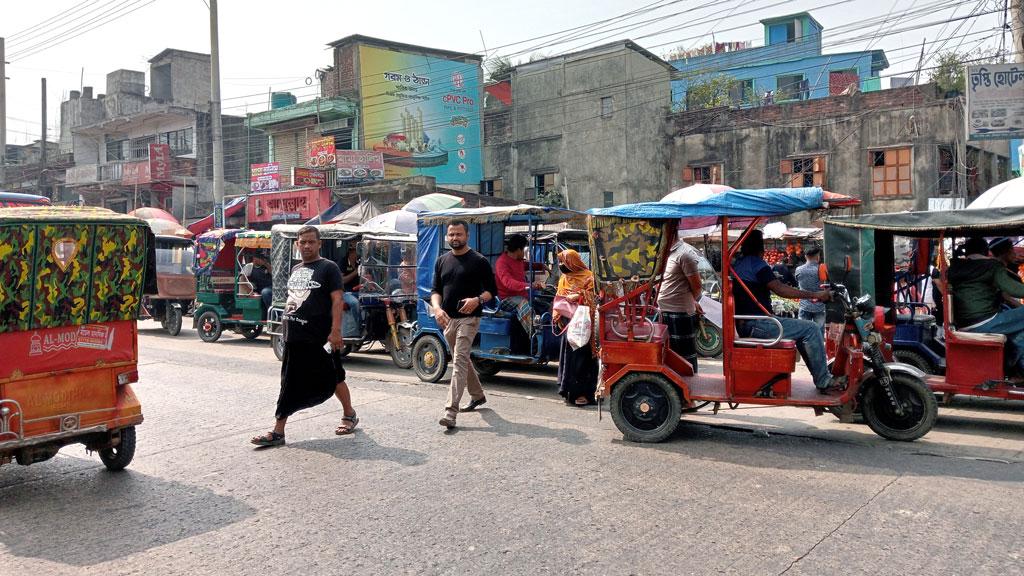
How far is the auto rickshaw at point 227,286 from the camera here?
15297 mm

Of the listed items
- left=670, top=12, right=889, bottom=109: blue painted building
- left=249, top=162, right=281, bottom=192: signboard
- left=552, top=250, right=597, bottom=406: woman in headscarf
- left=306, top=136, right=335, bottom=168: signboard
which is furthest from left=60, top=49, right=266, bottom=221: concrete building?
left=552, top=250, right=597, bottom=406: woman in headscarf

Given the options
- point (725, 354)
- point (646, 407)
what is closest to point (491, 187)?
point (646, 407)

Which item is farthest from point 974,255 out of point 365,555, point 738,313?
point 365,555

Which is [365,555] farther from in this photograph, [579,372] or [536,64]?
[536,64]

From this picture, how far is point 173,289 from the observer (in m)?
17.8

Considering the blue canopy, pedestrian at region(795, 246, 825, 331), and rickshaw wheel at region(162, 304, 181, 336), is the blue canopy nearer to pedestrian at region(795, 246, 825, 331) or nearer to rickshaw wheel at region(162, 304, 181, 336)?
pedestrian at region(795, 246, 825, 331)

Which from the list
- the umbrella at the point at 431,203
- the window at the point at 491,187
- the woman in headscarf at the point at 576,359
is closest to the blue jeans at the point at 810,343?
the woman in headscarf at the point at 576,359

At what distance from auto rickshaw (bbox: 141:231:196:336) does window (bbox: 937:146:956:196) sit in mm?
22341

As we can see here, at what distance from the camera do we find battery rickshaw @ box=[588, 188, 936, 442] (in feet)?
21.5

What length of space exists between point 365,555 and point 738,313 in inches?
168

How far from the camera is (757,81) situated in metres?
44.8

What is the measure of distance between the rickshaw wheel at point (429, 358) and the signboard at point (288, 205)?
19710 mm

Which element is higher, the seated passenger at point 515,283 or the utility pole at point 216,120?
the utility pole at point 216,120

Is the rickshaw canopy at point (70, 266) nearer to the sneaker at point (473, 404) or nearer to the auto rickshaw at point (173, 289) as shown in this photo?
the sneaker at point (473, 404)
